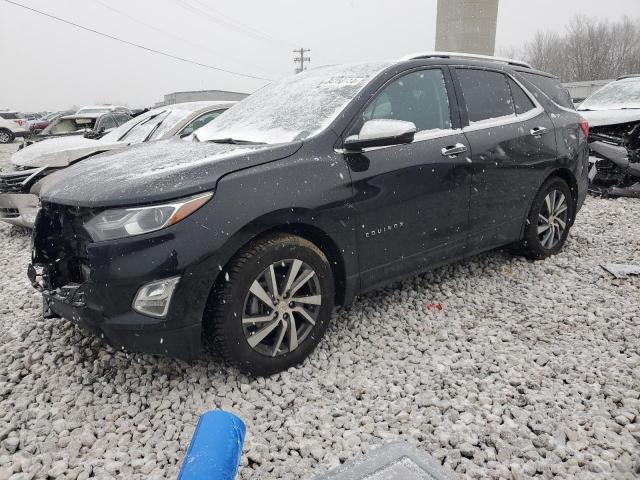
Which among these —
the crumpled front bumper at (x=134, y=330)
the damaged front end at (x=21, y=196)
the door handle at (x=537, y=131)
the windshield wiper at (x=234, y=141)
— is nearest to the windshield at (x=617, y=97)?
the door handle at (x=537, y=131)

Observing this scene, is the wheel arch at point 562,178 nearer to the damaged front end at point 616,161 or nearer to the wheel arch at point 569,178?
the wheel arch at point 569,178

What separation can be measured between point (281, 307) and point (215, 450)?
1.40 m

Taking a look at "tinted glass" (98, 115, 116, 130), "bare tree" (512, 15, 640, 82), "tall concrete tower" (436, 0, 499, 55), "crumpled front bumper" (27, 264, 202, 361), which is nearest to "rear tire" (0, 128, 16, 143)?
"tinted glass" (98, 115, 116, 130)

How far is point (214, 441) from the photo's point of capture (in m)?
1.27

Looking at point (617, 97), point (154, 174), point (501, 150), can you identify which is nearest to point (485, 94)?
point (501, 150)

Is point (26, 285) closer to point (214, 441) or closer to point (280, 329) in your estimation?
point (280, 329)

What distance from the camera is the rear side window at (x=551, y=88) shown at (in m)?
4.20

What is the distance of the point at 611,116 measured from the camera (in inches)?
289

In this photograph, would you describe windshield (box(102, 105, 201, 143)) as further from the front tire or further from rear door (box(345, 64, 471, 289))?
the front tire

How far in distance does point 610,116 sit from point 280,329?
22.9 feet

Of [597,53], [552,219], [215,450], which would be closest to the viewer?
[215,450]

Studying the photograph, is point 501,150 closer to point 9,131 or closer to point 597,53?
point 9,131

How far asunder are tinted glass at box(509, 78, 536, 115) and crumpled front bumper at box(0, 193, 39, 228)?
16.4 ft

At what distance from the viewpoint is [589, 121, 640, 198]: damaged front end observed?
7.04 metres
